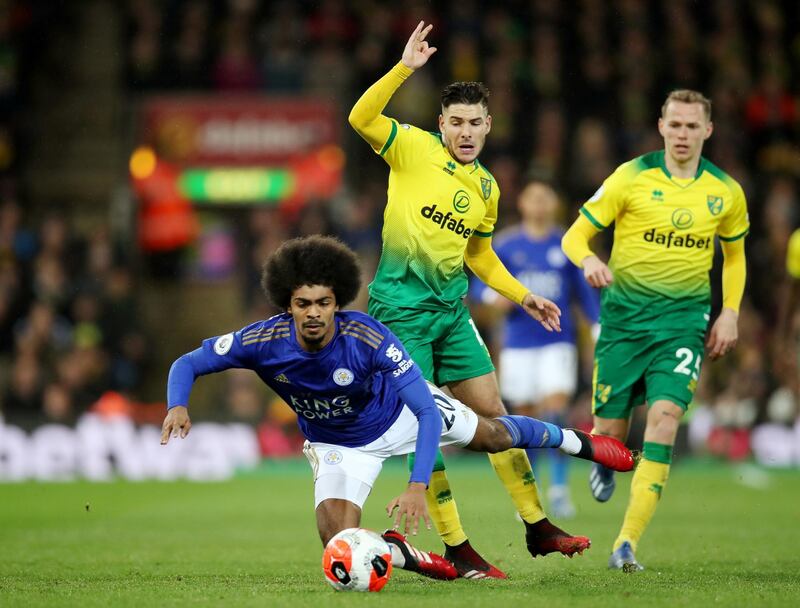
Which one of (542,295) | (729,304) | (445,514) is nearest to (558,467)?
(542,295)

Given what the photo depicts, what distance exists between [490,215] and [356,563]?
94.3 inches

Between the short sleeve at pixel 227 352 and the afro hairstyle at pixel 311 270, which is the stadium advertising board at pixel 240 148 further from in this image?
the short sleeve at pixel 227 352

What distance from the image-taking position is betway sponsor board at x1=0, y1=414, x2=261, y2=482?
15.8 metres

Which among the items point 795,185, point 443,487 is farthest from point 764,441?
point 443,487

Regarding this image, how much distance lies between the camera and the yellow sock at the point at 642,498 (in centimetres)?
756

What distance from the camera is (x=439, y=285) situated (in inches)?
295

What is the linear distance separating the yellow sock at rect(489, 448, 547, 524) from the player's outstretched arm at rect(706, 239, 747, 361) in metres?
1.25

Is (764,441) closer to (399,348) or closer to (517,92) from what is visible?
(517,92)

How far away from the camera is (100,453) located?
15922 mm

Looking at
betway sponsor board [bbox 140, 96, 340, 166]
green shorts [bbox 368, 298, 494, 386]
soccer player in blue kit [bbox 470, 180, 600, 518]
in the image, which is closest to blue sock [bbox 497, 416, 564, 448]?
green shorts [bbox 368, 298, 494, 386]

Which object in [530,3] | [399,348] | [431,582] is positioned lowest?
[431,582]

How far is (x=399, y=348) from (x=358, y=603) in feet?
4.12

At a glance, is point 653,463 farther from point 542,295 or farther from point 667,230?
point 542,295

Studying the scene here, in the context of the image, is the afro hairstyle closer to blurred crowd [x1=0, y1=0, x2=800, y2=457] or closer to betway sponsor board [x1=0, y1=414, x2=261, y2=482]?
betway sponsor board [x1=0, y1=414, x2=261, y2=482]
